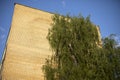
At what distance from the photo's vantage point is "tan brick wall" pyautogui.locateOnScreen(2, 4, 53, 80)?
954 cm

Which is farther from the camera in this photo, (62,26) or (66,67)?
(62,26)

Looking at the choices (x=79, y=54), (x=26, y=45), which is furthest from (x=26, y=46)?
(x=79, y=54)

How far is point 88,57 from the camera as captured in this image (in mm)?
7379

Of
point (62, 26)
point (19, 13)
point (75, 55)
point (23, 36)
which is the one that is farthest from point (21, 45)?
point (75, 55)

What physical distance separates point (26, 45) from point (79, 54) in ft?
15.0

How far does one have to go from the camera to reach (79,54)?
7.50 m

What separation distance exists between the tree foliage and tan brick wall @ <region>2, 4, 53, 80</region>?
8.76 ft

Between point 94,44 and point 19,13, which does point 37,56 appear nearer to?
point 19,13

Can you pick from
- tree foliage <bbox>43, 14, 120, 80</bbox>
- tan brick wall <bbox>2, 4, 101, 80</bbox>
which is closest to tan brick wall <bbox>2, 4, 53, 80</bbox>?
tan brick wall <bbox>2, 4, 101, 80</bbox>

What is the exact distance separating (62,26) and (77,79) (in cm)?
306

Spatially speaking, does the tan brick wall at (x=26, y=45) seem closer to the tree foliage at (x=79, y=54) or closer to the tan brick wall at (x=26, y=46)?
the tan brick wall at (x=26, y=46)

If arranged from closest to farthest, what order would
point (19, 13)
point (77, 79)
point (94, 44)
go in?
point (77, 79) → point (94, 44) → point (19, 13)

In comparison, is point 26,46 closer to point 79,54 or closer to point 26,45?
point 26,45

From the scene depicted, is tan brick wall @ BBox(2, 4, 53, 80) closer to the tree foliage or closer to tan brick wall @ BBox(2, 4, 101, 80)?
tan brick wall @ BBox(2, 4, 101, 80)
